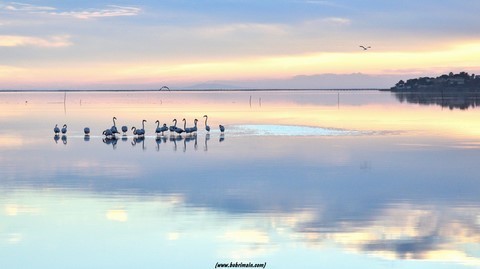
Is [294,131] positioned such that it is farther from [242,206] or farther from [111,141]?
[242,206]

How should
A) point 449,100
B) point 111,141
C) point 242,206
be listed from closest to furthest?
1. point 242,206
2. point 111,141
3. point 449,100

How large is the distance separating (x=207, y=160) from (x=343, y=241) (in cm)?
1244

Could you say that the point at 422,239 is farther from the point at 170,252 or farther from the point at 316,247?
the point at 170,252

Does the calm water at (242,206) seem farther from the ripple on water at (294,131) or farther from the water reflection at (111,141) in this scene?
the ripple on water at (294,131)

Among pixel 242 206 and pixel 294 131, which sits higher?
pixel 294 131

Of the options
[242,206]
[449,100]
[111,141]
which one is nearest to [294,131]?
[111,141]

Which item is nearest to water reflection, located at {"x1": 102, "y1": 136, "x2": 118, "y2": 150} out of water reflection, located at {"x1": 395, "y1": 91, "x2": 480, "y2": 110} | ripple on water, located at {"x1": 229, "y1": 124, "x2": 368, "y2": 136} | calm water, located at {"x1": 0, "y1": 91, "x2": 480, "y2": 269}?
calm water, located at {"x1": 0, "y1": 91, "x2": 480, "y2": 269}

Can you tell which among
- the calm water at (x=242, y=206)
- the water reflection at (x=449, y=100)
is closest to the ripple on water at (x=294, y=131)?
the calm water at (x=242, y=206)

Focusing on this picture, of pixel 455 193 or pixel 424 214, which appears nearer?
pixel 424 214

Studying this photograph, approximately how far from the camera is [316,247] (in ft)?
39.7

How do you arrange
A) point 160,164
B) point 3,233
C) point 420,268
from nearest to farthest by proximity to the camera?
point 420,268
point 3,233
point 160,164

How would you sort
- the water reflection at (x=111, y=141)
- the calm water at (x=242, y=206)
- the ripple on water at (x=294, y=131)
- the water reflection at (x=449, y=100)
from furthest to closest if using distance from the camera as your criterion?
the water reflection at (x=449, y=100) → the ripple on water at (x=294, y=131) → the water reflection at (x=111, y=141) → the calm water at (x=242, y=206)

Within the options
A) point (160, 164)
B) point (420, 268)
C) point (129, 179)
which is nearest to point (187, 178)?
point (129, 179)

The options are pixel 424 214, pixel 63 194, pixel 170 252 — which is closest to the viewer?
pixel 170 252
